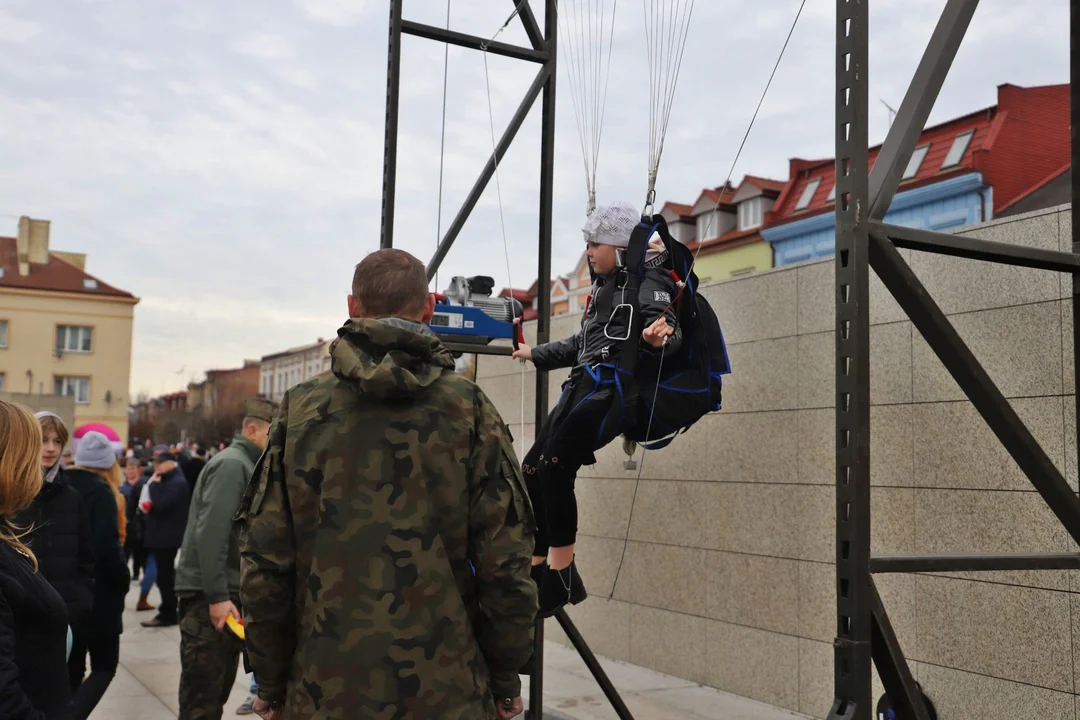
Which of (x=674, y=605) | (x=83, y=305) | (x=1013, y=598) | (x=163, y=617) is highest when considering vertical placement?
(x=83, y=305)

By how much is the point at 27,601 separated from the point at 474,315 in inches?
100

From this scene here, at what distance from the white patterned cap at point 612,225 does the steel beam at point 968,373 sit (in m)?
1.19

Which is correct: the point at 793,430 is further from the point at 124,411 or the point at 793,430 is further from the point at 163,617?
the point at 124,411

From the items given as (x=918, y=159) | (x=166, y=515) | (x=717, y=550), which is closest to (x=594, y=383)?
(x=717, y=550)

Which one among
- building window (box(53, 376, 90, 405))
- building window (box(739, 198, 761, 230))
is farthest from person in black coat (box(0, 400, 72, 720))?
building window (box(53, 376, 90, 405))

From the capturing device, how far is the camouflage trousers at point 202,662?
5.03 meters

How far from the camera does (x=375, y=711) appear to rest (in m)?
2.48

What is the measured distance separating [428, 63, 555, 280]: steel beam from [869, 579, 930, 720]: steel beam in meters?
3.32

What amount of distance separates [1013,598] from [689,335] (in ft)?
7.43

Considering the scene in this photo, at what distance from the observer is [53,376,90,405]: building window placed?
58562 millimetres

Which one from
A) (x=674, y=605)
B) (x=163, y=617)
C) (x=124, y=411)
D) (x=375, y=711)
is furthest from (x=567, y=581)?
(x=124, y=411)

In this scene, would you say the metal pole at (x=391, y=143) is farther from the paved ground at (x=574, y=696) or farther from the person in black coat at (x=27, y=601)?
the paved ground at (x=574, y=696)

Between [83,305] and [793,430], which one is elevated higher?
[83,305]

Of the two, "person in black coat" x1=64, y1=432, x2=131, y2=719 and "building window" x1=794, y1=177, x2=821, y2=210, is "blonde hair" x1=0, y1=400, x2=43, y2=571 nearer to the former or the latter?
"person in black coat" x1=64, y1=432, x2=131, y2=719
